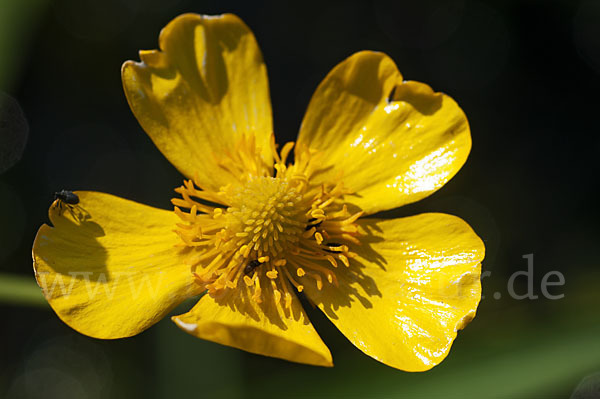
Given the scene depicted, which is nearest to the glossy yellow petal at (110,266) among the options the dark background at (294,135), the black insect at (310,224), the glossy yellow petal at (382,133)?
the black insect at (310,224)

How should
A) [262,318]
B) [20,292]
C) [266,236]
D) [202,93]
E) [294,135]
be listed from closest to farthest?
[262,318], [266,236], [20,292], [202,93], [294,135]

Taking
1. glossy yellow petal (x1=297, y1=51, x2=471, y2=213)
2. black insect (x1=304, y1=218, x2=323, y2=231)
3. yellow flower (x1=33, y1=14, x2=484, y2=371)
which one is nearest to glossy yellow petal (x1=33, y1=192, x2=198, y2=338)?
yellow flower (x1=33, y1=14, x2=484, y2=371)

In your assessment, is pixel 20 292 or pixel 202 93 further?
pixel 202 93

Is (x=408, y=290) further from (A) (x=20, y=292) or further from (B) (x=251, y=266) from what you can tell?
(A) (x=20, y=292)

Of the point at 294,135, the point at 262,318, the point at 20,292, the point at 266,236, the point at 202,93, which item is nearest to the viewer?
the point at 262,318

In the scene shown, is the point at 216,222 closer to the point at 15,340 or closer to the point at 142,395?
the point at 142,395

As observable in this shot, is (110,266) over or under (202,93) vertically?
under

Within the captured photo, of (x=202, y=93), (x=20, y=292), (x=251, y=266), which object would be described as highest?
(x=202, y=93)

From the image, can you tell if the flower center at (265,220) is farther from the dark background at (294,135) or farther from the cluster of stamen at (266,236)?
the dark background at (294,135)

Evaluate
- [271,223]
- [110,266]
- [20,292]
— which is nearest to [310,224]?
[271,223]
